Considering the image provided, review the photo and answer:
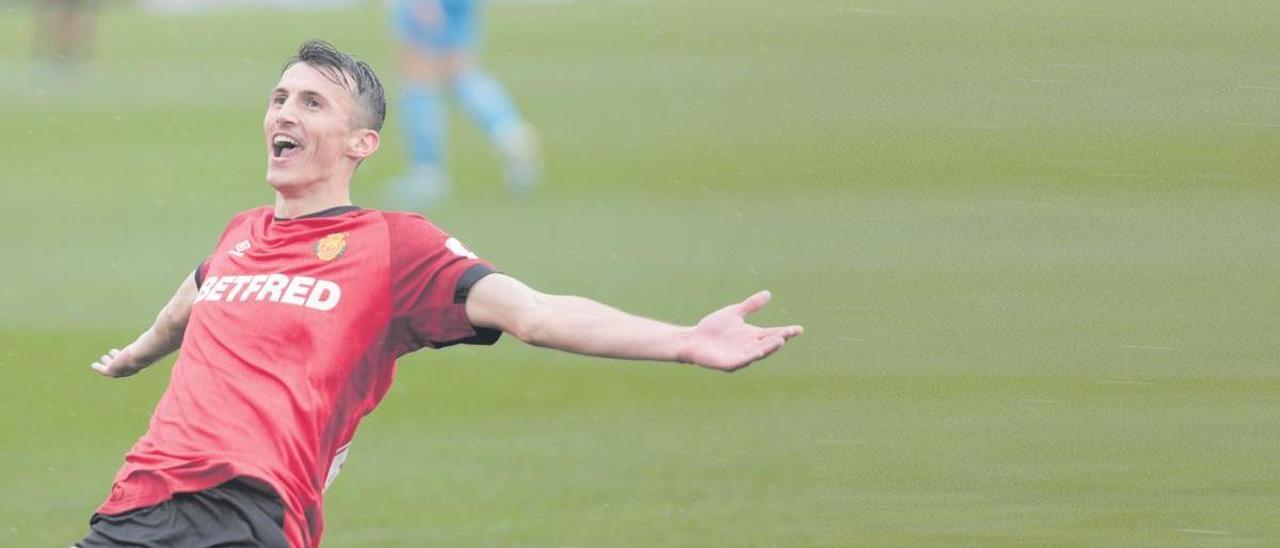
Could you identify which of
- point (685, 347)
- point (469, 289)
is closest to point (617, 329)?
point (685, 347)

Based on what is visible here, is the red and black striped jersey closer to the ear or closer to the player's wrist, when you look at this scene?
the ear

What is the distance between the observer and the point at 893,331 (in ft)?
25.7

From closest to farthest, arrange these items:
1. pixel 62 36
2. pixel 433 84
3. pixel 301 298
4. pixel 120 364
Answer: pixel 301 298 → pixel 120 364 → pixel 433 84 → pixel 62 36

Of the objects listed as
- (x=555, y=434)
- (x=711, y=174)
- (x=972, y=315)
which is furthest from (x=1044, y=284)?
(x=711, y=174)

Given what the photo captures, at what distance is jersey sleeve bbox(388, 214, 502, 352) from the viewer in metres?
3.93

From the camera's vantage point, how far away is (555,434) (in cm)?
706

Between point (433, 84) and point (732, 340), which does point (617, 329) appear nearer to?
point (732, 340)

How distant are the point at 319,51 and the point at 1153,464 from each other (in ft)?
12.0

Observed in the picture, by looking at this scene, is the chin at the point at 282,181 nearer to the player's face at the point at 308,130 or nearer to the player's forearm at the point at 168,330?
the player's face at the point at 308,130

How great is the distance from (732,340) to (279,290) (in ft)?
3.32

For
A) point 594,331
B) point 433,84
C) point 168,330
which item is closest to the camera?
point 594,331

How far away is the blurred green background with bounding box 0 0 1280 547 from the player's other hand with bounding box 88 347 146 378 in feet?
4.14

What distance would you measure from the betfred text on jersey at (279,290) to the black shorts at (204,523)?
1.37 ft

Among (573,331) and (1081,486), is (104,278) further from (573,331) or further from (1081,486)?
(573,331)
